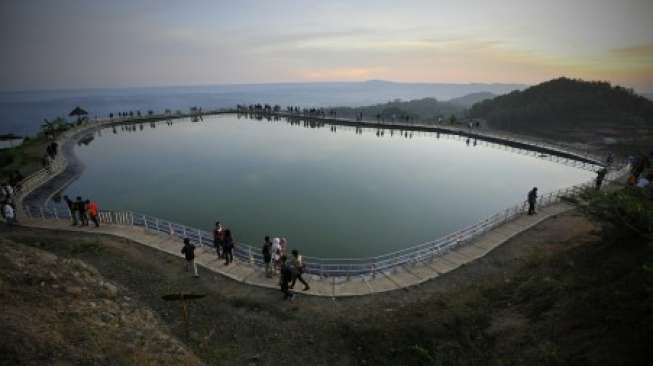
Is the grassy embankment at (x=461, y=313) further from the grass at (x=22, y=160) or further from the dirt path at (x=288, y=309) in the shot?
the grass at (x=22, y=160)

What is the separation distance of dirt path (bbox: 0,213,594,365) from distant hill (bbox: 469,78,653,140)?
209ft

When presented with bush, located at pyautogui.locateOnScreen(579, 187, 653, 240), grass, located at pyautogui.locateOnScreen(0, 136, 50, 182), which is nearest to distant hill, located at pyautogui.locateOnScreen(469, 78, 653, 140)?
bush, located at pyautogui.locateOnScreen(579, 187, 653, 240)

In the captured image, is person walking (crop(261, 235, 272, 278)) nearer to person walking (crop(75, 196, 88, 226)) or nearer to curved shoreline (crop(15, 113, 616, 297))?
curved shoreline (crop(15, 113, 616, 297))

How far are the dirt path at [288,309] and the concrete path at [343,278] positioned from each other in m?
0.37

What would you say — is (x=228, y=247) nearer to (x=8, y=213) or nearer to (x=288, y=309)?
(x=288, y=309)

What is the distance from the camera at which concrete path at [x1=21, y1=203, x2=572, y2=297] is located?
12.1 m

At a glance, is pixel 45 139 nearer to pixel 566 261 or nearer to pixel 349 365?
pixel 349 365

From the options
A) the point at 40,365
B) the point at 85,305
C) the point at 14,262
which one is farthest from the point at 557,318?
the point at 14,262

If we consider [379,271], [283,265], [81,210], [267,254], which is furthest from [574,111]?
[81,210]

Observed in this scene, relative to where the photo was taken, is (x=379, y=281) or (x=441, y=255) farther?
(x=441, y=255)

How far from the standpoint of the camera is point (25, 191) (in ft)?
76.1

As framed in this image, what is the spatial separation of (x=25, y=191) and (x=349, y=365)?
27271 millimetres

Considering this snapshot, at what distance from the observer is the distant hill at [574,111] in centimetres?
6682

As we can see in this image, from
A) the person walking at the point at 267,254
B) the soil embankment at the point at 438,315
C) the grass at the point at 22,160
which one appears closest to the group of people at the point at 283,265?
the person walking at the point at 267,254
